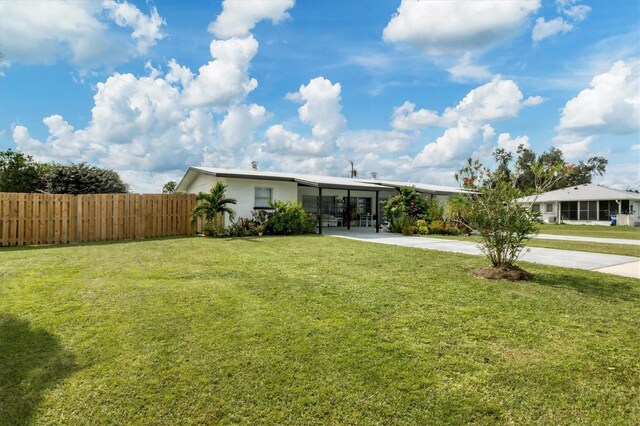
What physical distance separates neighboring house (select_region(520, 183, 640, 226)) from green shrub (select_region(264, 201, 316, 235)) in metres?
21.5

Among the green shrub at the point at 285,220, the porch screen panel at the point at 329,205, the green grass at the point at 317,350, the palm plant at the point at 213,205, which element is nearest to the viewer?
the green grass at the point at 317,350

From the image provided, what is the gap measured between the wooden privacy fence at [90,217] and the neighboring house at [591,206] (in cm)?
2693

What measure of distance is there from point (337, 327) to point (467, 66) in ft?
48.1

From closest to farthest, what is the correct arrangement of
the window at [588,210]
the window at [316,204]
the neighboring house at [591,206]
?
the window at [316,204], the neighboring house at [591,206], the window at [588,210]

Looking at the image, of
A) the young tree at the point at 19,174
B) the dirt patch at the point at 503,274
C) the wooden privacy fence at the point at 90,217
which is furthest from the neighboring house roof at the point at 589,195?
the young tree at the point at 19,174

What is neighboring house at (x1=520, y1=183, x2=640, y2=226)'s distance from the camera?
30.5 metres

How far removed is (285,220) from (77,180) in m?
13.8

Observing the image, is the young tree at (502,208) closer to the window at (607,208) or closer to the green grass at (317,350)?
the green grass at (317,350)

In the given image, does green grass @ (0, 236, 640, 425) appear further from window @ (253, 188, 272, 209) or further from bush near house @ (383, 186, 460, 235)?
bush near house @ (383, 186, 460, 235)

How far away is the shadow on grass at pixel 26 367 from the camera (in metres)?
2.71

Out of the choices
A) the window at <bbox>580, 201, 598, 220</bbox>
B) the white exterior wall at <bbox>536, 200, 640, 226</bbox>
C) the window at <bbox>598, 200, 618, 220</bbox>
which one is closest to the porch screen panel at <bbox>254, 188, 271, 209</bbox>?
the white exterior wall at <bbox>536, 200, 640, 226</bbox>

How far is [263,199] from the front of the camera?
1767cm

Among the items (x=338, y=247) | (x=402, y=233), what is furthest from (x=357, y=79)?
(x=338, y=247)

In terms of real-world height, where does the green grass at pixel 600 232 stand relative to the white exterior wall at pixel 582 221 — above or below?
below
